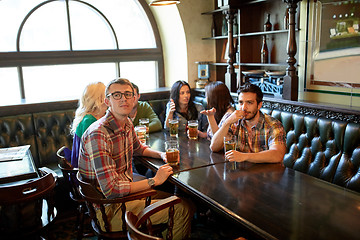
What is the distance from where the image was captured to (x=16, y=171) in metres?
2.43

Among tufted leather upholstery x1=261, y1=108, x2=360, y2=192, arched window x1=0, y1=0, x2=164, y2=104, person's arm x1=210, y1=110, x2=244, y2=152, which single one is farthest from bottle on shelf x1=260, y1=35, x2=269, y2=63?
person's arm x1=210, y1=110, x2=244, y2=152

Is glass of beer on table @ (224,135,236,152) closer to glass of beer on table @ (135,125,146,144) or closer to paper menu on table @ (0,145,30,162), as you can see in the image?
glass of beer on table @ (135,125,146,144)

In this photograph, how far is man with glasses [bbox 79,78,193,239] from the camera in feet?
6.75

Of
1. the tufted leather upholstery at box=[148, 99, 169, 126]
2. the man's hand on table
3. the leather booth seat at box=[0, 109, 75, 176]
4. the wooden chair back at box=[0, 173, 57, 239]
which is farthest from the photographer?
the tufted leather upholstery at box=[148, 99, 169, 126]

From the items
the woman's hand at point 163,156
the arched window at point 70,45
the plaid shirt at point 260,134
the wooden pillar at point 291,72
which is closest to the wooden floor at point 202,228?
the plaid shirt at point 260,134

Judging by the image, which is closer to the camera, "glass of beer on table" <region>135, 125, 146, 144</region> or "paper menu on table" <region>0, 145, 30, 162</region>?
"paper menu on table" <region>0, 145, 30, 162</region>

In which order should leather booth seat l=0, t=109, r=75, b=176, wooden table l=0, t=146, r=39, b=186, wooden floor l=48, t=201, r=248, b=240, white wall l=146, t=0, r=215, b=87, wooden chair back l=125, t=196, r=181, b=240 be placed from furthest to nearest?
1. white wall l=146, t=0, r=215, b=87
2. leather booth seat l=0, t=109, r=75, b=176
3. wooden floor l=48, t=201, r=248, b=240
4. wooden table l=0, t=146, r=39, b=186
5. wooden chair back l=125, t=196, r=181, b=240

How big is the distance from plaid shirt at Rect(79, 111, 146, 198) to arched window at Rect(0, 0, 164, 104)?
7.39ft

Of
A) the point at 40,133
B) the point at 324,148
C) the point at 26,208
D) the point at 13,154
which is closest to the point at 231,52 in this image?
the point at 324,148

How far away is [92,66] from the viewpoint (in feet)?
16.3

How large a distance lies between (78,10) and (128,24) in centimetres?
80

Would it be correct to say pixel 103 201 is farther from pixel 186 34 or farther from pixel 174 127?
pixel 186 34

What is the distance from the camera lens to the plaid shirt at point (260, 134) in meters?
2.46

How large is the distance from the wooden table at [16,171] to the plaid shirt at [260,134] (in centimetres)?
158
